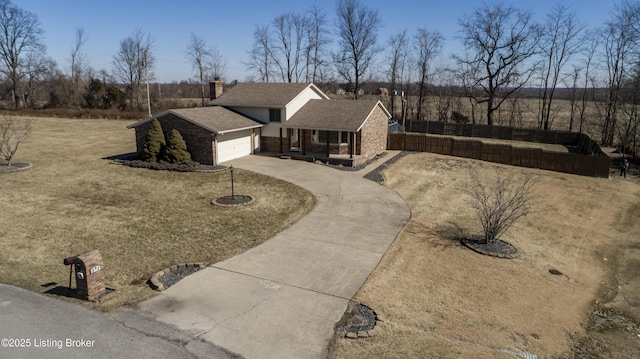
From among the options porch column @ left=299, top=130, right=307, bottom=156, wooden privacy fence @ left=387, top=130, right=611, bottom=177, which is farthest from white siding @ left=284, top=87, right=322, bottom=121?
wooden privacy fence @ left=387, top=130, right=611, bottom=177

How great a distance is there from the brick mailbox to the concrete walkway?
4.11ft

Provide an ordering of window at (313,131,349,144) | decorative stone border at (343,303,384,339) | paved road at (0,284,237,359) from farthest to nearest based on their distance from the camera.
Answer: window at (313,131,349,144)
decorative stone border at (343,303,384,339)
paved road at (0,284,237,359)

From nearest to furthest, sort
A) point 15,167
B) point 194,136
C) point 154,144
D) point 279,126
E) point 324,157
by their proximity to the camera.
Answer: point 15,167 → point 194,136 → point 154,144 → point 324,157 → point 279,126

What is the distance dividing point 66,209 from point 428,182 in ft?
62.1

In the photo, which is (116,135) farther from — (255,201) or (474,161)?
(474,161)

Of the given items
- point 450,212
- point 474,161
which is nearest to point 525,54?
point 474,161

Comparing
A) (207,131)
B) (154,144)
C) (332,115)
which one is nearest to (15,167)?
(154,144)

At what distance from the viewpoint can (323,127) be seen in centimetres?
2659

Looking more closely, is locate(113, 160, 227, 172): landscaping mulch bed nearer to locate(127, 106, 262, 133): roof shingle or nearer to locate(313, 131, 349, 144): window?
locate(127, 106, 262, 133): roof shingle

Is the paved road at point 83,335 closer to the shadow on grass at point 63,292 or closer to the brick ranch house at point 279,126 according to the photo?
the shadow on grass at point 63,292

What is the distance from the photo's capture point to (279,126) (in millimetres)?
28625

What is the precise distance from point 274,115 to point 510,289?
2130cm

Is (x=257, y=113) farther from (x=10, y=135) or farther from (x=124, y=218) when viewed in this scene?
(x=10, y=135)

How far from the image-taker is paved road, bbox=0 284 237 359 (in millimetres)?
7879
